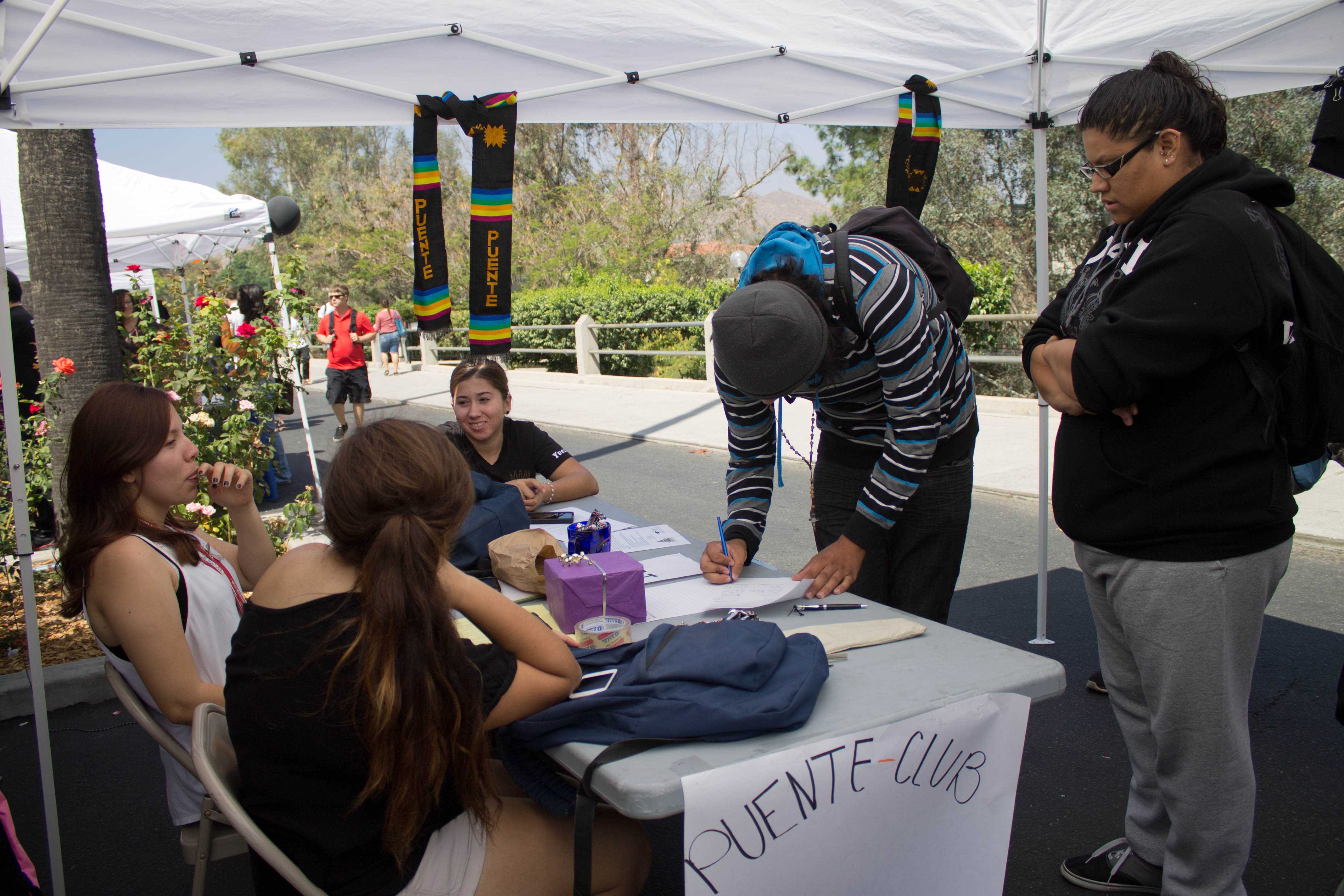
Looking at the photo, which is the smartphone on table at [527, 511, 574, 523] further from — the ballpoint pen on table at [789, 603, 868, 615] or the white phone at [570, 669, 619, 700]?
the white phone at [570, 669, 619, 700]

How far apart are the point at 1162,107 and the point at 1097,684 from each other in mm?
2346

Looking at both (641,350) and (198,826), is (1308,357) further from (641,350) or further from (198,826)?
(641,350)

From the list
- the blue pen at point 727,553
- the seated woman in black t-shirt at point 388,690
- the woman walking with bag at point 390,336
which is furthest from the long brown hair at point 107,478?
the woman walking with bag at point 390,336

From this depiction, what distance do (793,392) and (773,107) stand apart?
6.43 ft

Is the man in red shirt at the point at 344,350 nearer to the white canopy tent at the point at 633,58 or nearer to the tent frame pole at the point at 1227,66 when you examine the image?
the white canopy tent at the point at 633,58

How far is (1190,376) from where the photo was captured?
1613 mm

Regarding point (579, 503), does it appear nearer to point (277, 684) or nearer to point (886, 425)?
point (886, 425)

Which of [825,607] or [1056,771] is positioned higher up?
[825,607]

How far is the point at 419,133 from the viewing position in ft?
10.2

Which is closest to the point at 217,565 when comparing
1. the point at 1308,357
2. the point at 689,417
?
the point at 1308,357

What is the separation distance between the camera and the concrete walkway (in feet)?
18.6

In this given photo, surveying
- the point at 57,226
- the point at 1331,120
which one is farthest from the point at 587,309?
the point at 1331,120

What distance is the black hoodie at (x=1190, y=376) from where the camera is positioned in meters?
1.53

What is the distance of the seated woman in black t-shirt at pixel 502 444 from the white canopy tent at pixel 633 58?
3.24 ft
